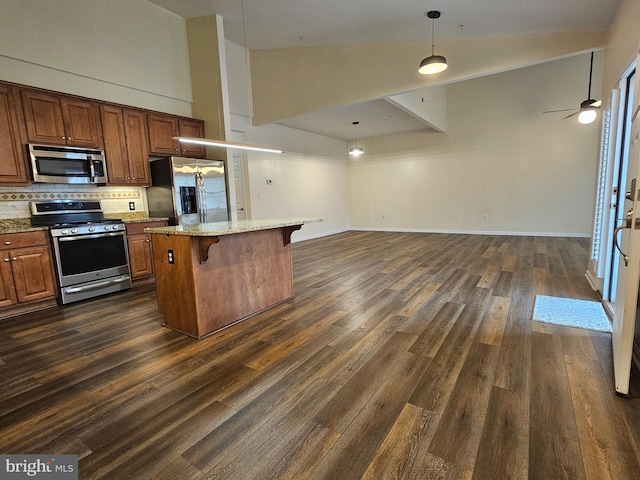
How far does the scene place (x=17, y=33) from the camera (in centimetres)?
331

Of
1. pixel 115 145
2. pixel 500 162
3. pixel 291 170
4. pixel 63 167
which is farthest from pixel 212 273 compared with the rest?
pixel 500 162

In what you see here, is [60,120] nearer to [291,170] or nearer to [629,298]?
[291,170]

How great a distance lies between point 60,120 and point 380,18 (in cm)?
393

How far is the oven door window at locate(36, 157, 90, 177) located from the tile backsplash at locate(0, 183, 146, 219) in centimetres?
29

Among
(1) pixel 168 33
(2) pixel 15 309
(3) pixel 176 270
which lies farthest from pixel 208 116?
(2) pixel 15 309

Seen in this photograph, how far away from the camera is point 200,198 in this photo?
14.7 feet

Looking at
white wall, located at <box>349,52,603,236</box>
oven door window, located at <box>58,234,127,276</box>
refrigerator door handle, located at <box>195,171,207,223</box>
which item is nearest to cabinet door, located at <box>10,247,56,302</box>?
oven door window, located at <box>58,234,127,276</box>

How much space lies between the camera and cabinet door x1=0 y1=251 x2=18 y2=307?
309 cm

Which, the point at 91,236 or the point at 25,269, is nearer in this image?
the point at 25,269

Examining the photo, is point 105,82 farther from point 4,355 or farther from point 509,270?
point 509,270

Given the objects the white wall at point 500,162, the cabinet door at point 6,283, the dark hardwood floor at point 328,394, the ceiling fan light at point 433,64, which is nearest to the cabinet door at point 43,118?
the cabinet door at point 6,283

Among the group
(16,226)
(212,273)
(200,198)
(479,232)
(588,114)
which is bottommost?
(479,232)

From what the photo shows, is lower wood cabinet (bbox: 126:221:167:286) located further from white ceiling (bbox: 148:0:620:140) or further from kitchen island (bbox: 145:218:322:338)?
white ceiling (bbox: 148:0:620:140)

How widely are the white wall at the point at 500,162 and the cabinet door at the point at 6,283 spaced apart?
311 inches
